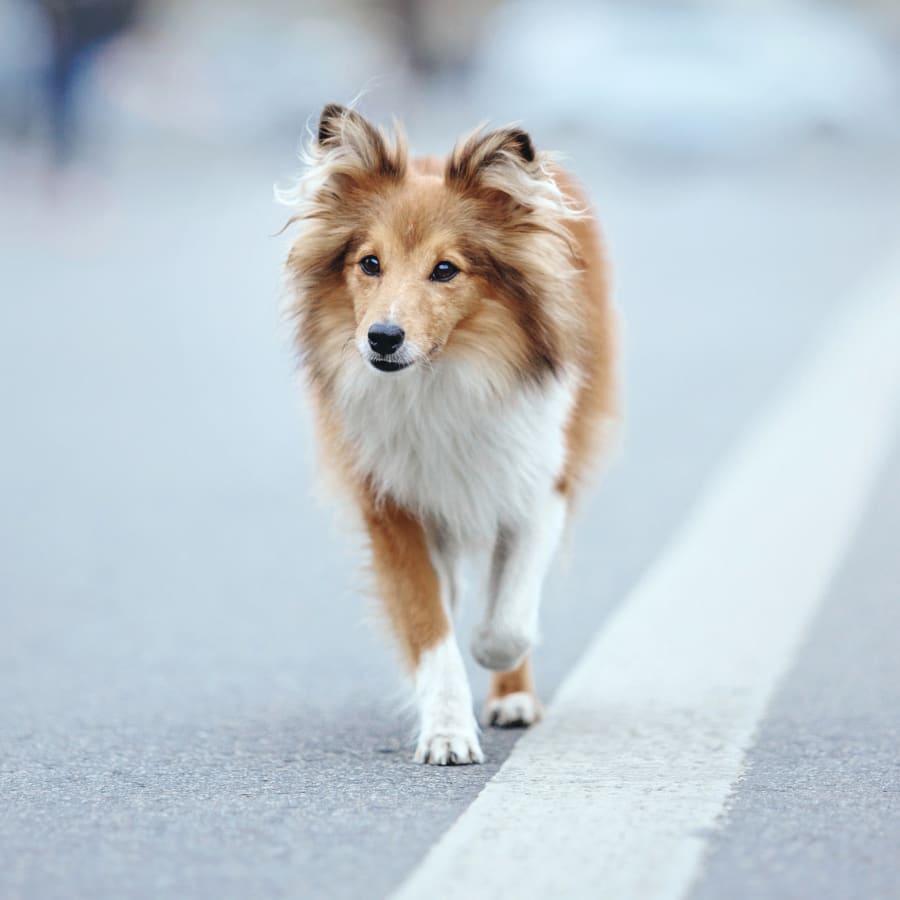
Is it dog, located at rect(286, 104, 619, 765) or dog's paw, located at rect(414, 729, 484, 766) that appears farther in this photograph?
dog, located at rect(286, 104, 619, 765)

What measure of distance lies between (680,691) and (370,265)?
145cm

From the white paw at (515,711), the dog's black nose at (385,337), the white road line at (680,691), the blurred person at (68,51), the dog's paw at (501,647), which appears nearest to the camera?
the white road line at (680,691)

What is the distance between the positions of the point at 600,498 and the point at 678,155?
63.1ft

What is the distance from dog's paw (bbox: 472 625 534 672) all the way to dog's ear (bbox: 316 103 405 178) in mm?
1266

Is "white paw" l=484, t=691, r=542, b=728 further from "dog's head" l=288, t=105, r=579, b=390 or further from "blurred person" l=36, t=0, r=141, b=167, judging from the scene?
"blurred person" l=36, t=0, r=141, b=167

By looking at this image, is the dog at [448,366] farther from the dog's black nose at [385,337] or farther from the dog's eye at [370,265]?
the dog's black nose at [385,337]

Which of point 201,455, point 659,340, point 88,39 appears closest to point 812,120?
point 88,39

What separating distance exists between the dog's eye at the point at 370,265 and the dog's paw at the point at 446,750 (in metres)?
1.24

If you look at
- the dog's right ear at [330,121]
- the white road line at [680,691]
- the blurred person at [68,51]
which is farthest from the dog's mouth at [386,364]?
the blurred person at [68,51]

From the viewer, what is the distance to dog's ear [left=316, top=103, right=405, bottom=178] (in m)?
5.43

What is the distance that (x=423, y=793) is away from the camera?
4480mm

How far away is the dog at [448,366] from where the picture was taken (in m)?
5.29

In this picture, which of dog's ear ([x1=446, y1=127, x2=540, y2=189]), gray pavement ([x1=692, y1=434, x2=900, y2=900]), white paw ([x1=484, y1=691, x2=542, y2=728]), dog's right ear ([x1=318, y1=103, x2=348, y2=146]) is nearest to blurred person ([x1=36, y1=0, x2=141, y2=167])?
gray pavement ([x1=692, y1=434, x2=900, y2=900])

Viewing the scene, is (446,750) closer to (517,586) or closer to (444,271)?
(517,586)
